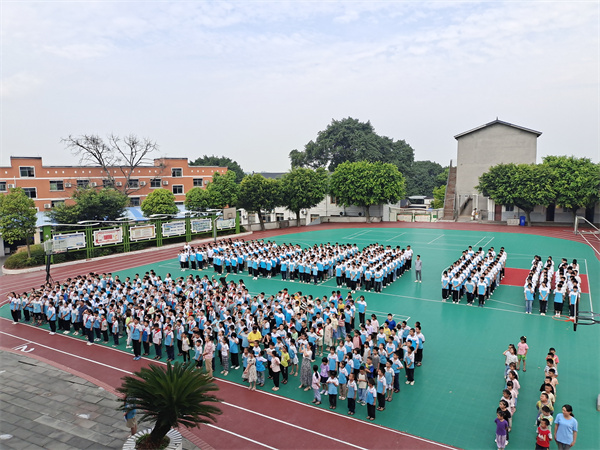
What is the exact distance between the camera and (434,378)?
980 cm

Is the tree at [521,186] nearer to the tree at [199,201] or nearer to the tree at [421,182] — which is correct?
the tree at [199,201]

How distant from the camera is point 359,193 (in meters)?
40.9

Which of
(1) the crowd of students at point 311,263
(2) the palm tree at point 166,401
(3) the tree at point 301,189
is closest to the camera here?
(2) the palm tree at point 166,401

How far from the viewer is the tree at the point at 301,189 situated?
126 ft

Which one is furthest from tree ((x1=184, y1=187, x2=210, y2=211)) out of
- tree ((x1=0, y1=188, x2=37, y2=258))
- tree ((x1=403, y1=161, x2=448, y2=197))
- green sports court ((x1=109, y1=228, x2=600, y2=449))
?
tree ((x1=403, y1=161, x2=448, y2=197))

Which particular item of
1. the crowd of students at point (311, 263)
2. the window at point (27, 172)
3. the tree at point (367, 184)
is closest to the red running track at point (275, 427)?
the crowd of students at point (311, 263)

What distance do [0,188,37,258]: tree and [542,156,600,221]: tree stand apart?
36734 millimetres

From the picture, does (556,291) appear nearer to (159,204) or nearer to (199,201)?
(159,204)

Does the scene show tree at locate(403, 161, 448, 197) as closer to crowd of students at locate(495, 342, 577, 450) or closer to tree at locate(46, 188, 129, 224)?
tree at locate(46, 188, 129, 224)

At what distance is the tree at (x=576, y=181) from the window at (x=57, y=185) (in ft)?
141

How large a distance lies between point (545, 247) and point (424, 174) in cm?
4748

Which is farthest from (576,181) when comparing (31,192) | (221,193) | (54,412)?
(31,192)

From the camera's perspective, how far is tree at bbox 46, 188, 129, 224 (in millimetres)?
26531

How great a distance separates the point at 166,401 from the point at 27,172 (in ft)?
128
